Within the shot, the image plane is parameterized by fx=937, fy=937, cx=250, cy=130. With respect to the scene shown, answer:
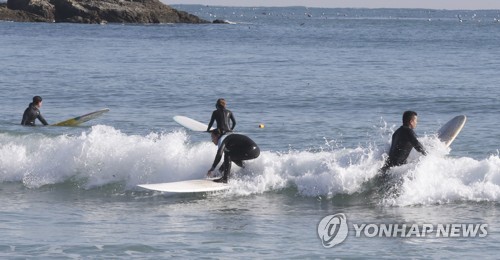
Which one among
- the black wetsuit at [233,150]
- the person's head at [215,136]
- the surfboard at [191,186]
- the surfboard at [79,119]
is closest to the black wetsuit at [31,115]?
the surfboard at [79,119]

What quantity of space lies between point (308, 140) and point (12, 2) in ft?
283

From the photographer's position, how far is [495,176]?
17.2m

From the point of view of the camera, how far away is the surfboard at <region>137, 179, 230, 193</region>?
1666cm

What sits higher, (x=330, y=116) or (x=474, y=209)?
(x=330, y=116)

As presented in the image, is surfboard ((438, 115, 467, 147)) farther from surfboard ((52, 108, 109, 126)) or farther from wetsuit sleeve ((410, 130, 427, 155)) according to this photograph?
surfboard ((52, 108, 109, 126))

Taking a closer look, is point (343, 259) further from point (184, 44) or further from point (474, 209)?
point (184, 44)

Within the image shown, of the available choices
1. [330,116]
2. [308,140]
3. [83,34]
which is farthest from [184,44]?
[308,140]

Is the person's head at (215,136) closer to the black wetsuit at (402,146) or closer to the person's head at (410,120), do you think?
the black wetsuit at (402,146)

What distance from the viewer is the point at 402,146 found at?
16.3 m

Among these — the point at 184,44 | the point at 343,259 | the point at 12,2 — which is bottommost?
the point at 343,259

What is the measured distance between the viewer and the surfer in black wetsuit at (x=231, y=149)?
670 inches

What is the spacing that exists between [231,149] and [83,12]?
86099 mm

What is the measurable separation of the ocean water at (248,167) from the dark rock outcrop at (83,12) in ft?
192

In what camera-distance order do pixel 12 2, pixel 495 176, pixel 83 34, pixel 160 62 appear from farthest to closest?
pixel 12 2 → pixel 83 34 → pixel 160 62 → pixel 495 176
